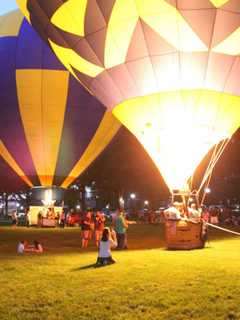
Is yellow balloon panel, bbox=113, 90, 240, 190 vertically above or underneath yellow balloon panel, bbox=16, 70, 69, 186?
underneath

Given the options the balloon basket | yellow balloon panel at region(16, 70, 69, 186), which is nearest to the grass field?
the balloon basket

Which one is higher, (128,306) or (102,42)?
(102,42)

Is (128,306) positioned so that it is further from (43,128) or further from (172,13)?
(43,128)

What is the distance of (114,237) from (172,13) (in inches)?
233

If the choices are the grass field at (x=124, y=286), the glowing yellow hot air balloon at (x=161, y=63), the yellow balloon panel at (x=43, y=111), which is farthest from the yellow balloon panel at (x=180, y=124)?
the yellow balloon panel at (x=43, y=111)

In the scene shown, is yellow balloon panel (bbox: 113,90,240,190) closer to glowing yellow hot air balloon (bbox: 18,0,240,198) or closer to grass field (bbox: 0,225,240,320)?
glowing yellow hot air balloon (bbox: 18,0,240,198)

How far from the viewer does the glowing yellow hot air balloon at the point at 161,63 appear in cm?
1028

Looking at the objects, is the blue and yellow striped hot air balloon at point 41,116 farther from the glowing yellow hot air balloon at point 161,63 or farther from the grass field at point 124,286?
the grass field at point 124,286

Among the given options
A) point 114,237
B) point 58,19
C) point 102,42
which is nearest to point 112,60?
point 102,42

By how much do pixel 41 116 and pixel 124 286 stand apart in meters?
15.9

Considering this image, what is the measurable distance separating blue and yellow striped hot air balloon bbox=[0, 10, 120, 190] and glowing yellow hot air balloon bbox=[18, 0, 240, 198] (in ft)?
29.7

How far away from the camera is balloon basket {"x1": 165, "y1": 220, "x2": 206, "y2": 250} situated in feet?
41.0

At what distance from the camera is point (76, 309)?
612 centimetres

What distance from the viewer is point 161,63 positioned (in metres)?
11.2
